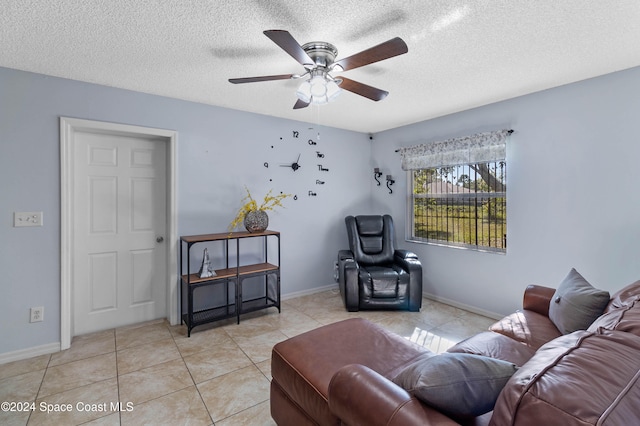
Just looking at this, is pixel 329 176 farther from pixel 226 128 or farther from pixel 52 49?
pixel 52 49

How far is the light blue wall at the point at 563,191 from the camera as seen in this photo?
2.40 meters

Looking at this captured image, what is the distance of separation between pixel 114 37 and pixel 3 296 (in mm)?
2243

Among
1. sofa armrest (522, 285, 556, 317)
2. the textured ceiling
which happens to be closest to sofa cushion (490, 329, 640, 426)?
sofa armrest (522, 285, 556, 317)

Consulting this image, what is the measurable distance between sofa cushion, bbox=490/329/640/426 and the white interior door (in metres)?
3.34

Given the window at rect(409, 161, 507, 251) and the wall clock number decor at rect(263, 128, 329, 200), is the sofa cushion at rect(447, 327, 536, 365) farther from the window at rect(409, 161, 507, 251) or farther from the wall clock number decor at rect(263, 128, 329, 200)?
the wall clock number decor at rect(263, 128, 329, 200)

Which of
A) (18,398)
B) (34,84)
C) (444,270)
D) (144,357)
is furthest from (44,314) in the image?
(444,270)

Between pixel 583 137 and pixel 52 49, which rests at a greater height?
pixel 52 49

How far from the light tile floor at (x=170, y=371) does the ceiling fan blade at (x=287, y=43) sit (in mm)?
2163

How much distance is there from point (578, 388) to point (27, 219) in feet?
11.7

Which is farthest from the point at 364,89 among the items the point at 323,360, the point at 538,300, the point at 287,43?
the point at 538,300

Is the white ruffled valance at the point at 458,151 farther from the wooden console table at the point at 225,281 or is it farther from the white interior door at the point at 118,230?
the white interior door at the point at 118,230

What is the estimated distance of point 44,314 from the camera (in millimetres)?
2504

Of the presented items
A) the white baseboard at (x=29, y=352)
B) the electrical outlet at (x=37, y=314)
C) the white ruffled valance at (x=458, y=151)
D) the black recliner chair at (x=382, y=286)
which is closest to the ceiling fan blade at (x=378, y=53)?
the white ruffled valance at (x=458, y=151)

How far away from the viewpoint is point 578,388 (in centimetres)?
71
